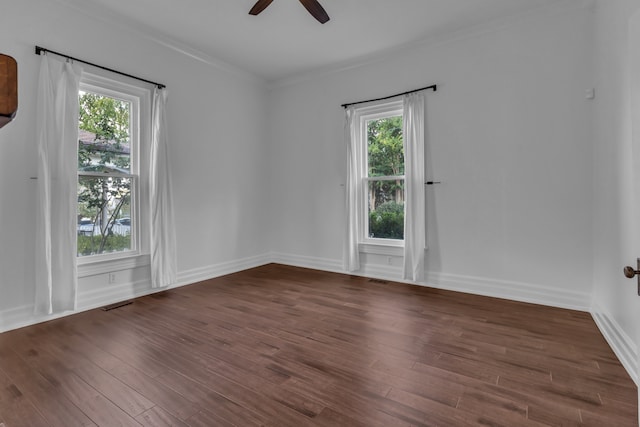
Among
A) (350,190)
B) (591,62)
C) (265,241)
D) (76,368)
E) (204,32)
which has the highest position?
(204,32)

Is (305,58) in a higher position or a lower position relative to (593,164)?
higher

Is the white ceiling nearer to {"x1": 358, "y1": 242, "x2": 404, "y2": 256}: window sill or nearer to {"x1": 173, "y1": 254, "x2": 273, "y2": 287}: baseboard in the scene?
{"x1": 358, "y1": 242, "x2": 404, "y2": 256}: window sill

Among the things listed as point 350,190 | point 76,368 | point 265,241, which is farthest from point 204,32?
point 76,368

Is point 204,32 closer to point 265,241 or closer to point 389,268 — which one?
point 265,241

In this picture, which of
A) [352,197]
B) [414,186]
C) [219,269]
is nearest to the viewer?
[414,186]

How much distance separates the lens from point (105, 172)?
3652 mm

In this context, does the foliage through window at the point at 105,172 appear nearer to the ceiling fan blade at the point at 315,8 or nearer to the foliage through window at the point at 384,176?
the ceiling fan blade at the point at 315,8

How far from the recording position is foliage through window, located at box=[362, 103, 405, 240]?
4555 millimetres

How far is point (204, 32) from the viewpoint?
156 inches

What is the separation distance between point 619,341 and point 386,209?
277 cm

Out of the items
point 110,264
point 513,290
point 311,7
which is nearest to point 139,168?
point 110,264

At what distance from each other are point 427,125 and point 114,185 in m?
3.75

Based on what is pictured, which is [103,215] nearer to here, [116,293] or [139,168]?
[139,168]

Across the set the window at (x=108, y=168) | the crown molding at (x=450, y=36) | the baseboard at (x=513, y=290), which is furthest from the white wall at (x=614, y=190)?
the window at (x=108, y=168)
